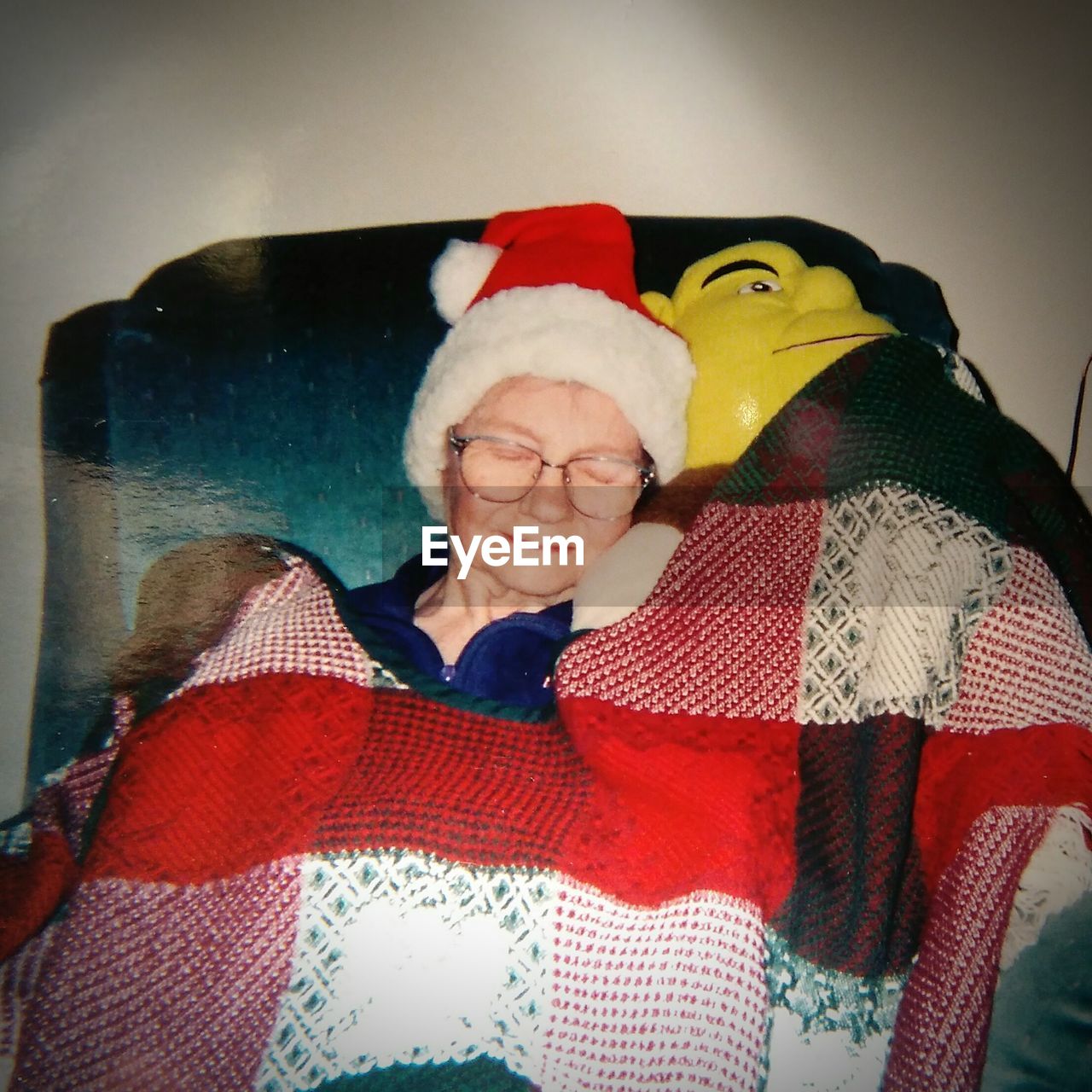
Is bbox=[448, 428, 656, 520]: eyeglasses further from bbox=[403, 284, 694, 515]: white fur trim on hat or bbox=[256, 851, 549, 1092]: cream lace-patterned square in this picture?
bbox=[256, 851, 549, 1092]: cream lace-patterned square

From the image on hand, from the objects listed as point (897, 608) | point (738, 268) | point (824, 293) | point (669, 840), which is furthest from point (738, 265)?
point (669, 840)

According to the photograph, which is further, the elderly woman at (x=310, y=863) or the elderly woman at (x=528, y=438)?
the elderly woman at (x=528, y=438)

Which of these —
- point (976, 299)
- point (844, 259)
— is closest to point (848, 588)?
point (844, 259)

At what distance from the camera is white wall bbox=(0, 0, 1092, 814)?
776mm

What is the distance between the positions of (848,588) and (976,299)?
0.60 meters

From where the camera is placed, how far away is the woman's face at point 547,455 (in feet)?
2.38

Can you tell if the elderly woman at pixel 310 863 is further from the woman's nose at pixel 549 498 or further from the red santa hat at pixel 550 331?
the red santa hat at pixel 550 331

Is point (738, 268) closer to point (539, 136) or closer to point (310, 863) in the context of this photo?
point (539, 136)

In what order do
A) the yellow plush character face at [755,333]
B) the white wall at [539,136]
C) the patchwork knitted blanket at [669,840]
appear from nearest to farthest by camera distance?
the patchwork knitted blanket at [669,840], the yellow plush character face at [755,333], the white wall at [539,136]

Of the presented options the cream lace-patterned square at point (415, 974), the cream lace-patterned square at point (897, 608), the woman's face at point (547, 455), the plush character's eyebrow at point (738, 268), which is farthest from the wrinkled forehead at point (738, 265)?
the cream lace-patterned square at point (415, 974)

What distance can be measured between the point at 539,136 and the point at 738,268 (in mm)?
312

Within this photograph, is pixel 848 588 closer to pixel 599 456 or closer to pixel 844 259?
pixel 599 456

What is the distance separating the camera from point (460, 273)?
82 cm

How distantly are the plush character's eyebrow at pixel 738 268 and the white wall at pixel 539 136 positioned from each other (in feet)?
0.60
